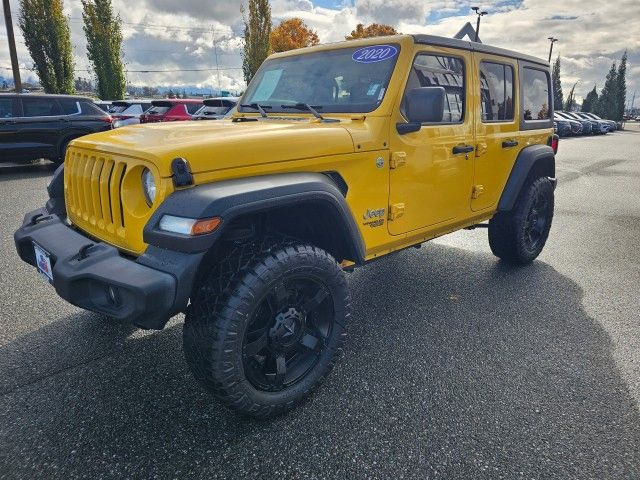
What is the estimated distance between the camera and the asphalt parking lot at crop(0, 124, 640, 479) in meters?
1.93

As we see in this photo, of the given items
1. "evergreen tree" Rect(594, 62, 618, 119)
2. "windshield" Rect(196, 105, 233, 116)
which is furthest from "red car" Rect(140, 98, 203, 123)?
"evergreen tree" Rect(594, 62, 618, 119)

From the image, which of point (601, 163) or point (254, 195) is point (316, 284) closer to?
point (254, 195)

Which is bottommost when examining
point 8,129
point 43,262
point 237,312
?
point 237,312

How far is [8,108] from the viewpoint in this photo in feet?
29.5

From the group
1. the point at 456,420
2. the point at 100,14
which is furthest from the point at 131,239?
the point at 100,14

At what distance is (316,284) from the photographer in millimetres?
2277

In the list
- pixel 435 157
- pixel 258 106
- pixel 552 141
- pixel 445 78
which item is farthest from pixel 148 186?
pixel 552 141

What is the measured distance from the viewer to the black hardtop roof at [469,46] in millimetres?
2875

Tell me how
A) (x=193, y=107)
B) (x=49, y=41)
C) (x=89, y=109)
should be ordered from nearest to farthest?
(x=89, y=109)
(x=193, y=107)
(x=49, y=41)

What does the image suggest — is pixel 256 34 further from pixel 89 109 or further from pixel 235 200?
pixel 235 200

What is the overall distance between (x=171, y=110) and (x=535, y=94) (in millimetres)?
9847

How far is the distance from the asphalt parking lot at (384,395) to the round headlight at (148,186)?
41.9 inches

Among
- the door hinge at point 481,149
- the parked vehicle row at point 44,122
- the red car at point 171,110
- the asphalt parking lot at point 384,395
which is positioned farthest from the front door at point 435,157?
the red car at point 171,110

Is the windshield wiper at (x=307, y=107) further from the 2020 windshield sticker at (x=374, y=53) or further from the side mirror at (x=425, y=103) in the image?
the side mirror at (x=425, y=103)
